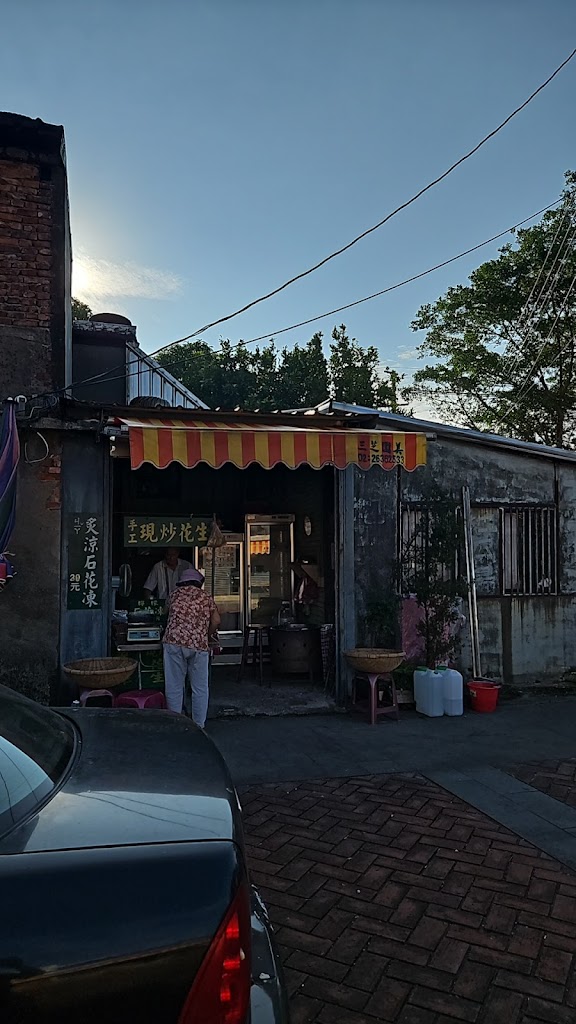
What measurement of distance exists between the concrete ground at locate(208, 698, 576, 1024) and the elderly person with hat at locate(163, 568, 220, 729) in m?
0.65

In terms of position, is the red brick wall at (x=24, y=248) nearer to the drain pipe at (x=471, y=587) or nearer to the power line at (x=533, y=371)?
the drain pipe at (x=471, y=587)

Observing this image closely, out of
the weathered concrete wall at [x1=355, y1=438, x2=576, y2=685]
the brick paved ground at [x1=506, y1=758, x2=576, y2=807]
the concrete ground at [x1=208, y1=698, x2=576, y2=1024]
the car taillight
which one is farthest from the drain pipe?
the car taillight

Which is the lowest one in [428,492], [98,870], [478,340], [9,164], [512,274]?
[98,870]

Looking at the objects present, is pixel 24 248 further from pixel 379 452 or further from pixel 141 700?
pixel 141 700

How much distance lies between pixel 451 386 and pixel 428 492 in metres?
13.0

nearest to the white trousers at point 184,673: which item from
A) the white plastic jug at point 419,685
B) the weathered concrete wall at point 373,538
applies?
the weathered concrete wall at point 373,538

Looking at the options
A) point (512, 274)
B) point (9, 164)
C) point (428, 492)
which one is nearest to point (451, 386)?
point (512, 274)

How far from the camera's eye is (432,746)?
6.50 metres

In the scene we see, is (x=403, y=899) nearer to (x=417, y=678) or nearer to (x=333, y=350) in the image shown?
(x=417, y=678)

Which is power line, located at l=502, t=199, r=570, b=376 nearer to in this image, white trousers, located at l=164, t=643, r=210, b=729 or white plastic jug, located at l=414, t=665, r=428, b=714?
white plastic jug, located at l=414, t=665, r=428, b=714

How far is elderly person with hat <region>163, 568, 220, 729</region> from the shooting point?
6.48 metres

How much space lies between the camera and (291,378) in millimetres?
25578

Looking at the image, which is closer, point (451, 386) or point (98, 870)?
point (98, 870)

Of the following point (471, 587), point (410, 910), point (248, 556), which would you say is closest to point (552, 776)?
Result: point (410, 910)
